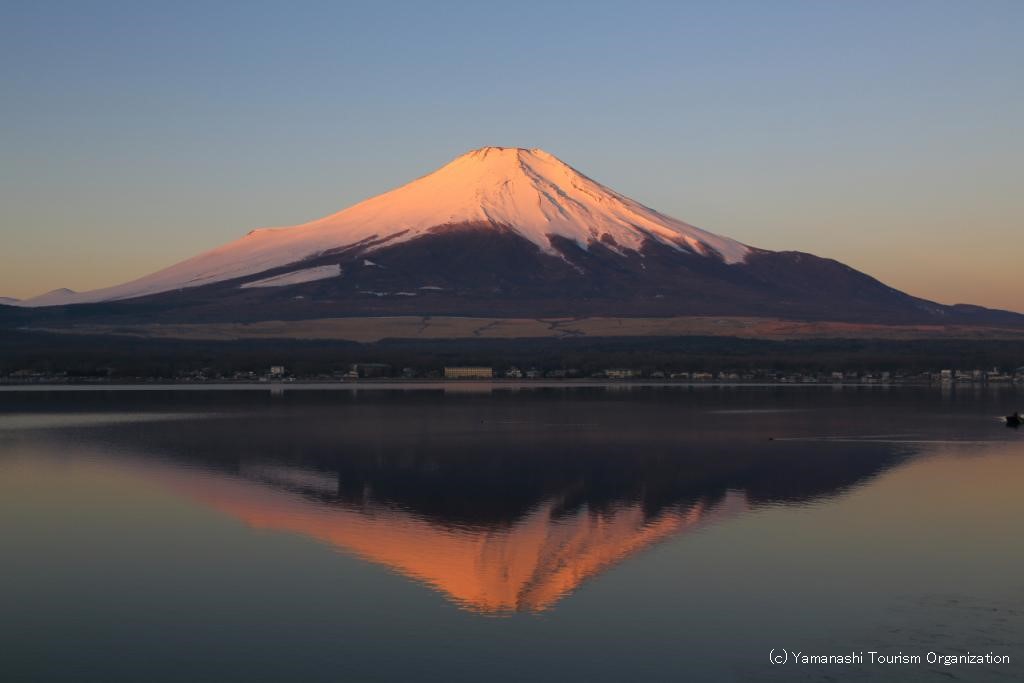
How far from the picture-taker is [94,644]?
19.7 meters

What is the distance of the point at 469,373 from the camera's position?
138 m

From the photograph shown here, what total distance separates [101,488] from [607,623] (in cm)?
2203

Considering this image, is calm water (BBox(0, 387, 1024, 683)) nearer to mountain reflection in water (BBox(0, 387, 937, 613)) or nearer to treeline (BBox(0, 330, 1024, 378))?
mountain reflection in water (BBox(0, 387, 937, 613))

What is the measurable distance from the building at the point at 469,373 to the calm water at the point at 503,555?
7967 cm

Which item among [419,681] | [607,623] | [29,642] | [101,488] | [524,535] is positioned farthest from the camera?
[101,488]

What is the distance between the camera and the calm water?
1912 cm

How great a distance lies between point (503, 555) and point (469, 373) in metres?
111

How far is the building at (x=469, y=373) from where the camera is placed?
136500 millimetres

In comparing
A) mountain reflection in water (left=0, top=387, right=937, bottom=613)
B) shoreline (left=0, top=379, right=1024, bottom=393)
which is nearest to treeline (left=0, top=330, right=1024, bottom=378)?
shoreline (left=0, top=379, right=1024, bottom=393)

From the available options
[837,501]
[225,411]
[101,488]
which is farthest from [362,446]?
[225,411]

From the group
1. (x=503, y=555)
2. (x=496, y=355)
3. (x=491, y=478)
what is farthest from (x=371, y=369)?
(x=503, y=555)

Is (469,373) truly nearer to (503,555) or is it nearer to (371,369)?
(371,369)

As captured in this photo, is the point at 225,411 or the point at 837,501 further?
the point at 225,411

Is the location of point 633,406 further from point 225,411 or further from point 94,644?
point 94,644
